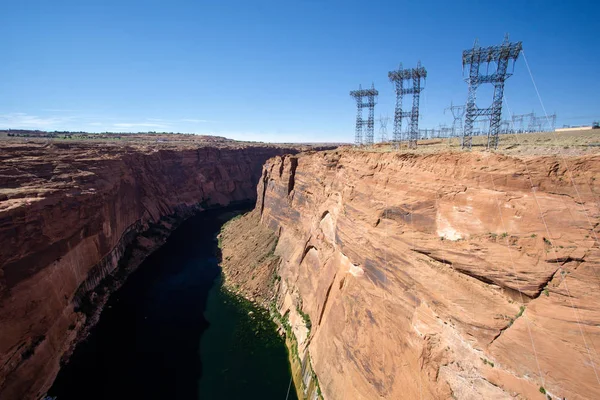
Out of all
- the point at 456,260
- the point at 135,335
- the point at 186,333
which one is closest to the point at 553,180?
the point at 456,260

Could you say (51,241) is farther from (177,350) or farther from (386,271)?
(386,271)

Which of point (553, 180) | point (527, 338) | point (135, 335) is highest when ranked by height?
point (553, 180)

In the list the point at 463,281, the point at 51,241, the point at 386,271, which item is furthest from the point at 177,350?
the point at 463,281

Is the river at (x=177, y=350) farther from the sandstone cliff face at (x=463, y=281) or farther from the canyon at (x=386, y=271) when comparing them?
the sandstone cliff face at (x=463, y=281)

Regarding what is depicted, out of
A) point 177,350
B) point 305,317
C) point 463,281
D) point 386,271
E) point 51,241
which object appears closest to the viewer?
point 463,281

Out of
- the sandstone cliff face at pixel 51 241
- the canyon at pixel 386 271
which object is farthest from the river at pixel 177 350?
the sandstone cliff face at pixel 51 241

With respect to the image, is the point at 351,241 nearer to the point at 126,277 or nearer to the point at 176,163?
the point at 126,277
